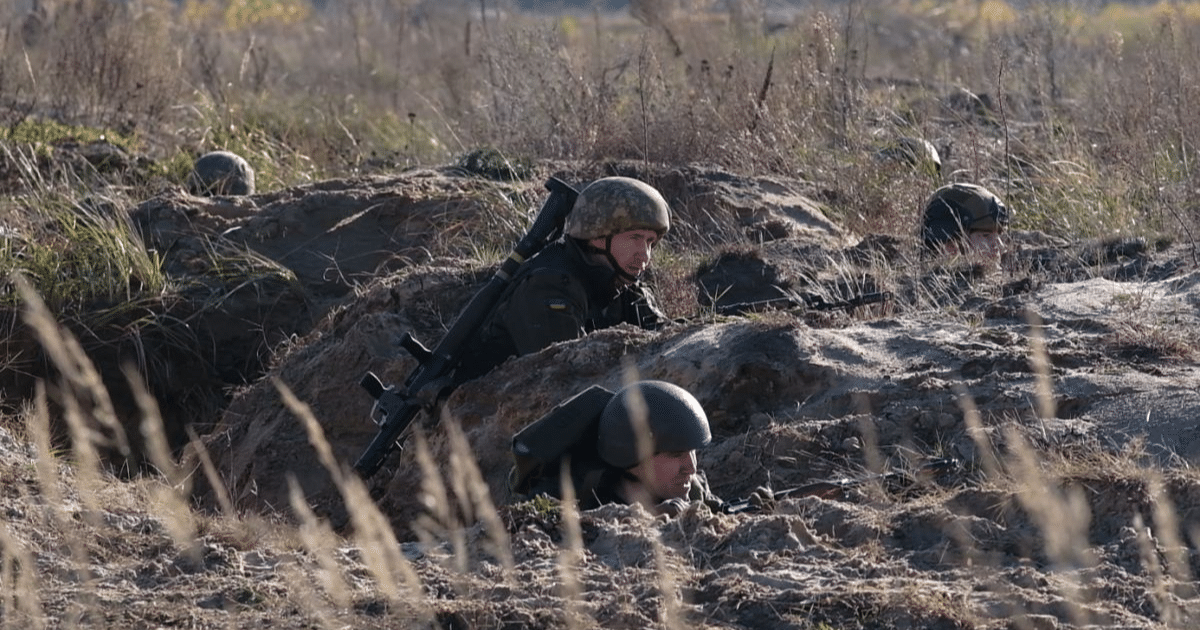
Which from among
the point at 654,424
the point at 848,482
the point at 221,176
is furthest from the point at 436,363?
the point at 221,176

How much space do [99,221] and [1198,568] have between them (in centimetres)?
742

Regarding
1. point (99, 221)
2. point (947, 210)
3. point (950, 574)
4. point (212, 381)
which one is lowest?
point (212, 381)

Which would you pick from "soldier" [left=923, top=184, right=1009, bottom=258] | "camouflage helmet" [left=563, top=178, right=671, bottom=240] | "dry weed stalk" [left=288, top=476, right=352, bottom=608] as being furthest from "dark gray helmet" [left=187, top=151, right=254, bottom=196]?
"dry weed stalk" [left=288, top=476, right=352, bottom=608]

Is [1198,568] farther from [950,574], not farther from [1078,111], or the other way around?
[1078,111]

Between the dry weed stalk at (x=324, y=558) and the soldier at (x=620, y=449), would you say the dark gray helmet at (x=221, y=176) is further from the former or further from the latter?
the dry weed stalk at (x=324, y=558)

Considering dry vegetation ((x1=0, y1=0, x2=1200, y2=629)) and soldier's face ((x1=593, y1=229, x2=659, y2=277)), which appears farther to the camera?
soldier's face ((x1=593, y1=229, x2=659, y2=277))

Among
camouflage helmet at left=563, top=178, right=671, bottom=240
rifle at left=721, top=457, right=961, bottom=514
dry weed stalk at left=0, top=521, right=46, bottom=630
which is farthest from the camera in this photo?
camouflage helmet at left=563, top=178, right=671, bottom=240

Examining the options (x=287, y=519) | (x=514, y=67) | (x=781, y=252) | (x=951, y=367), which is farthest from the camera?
(x=514, y=67)

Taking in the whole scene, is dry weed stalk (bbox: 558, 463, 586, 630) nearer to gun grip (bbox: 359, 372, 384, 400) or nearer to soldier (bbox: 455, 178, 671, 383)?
gun grip (bbox: 359, 372, 384, 400)

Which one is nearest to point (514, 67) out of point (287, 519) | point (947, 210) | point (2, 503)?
point (947, 210)

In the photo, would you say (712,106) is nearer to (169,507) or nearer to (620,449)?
(620,449)

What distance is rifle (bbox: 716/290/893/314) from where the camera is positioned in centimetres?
714

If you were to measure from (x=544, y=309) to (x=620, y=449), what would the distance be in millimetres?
1909

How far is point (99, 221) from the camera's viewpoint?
10211 millimetres
